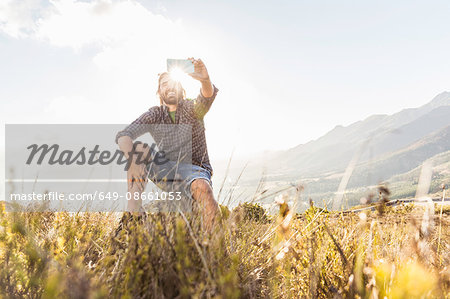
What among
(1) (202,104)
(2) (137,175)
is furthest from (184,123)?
(2) (137,175)

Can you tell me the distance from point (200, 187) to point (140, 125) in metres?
1.30

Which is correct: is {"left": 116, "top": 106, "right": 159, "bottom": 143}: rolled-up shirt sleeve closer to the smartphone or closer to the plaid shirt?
the plaid shirt

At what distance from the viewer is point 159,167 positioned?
11.1 ft

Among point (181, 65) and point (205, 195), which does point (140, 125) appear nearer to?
point (181, 65)

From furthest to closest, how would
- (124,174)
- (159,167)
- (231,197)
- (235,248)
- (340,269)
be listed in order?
(159,167)
(124,174)
(231,197)
(235,248)
(340,269)

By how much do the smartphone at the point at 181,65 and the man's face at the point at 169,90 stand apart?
0.63m

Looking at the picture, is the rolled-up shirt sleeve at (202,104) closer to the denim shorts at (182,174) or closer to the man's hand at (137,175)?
the denim shorts at (182,174)

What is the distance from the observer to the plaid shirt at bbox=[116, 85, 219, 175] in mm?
3807

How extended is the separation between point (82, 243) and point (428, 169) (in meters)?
1.85

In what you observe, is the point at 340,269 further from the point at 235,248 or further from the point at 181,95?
the point at 181,95

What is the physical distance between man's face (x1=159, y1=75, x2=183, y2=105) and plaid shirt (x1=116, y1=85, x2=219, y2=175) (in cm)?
10

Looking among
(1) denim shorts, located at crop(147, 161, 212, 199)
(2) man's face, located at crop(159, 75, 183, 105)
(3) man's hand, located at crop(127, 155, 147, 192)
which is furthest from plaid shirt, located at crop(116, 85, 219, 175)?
(3) man's hand, located at crop(127, 155, 147, 192)

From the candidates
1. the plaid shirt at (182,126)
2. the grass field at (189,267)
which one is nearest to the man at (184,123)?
the plaid shirt at (182,126)

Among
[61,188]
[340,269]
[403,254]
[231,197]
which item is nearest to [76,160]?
[61,188]
